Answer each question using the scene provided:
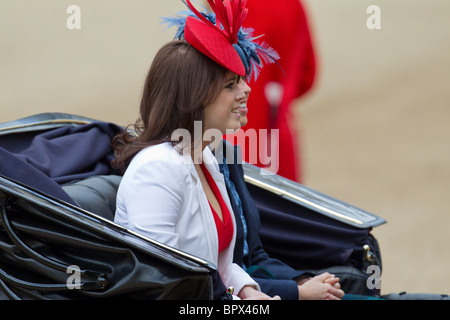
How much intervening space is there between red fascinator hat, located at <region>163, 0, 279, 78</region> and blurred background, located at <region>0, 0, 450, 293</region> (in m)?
3.80

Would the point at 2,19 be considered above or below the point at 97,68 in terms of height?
above

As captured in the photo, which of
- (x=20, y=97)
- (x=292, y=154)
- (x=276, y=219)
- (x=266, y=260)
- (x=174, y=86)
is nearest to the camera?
(x=174, y=86)

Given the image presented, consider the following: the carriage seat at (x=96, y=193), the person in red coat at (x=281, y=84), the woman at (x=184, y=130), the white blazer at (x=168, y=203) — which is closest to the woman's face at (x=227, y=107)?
the woman at (x=184, y=130)

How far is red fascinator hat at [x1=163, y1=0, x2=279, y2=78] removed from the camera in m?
2.31

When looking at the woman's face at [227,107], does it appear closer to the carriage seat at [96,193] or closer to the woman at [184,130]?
the woman at [184,130]

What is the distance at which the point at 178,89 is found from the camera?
91.4 inches

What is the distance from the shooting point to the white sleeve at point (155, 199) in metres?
2.17

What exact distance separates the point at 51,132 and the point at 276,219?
0.91 metres

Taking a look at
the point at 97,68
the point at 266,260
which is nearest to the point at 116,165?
the point at 266,260

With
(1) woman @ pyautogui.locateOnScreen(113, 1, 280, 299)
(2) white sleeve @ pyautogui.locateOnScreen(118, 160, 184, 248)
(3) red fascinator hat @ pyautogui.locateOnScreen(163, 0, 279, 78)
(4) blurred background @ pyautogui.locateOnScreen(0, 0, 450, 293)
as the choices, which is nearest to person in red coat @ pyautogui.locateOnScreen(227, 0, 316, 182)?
(4) blurred background @ pyautogui.locateOnScreen(0, 0, 450, 293)

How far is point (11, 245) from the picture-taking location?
209cm

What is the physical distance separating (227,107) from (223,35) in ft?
0.73

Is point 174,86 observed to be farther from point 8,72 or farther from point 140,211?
point 8,72

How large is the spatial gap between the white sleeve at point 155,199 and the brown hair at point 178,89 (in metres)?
0.14
